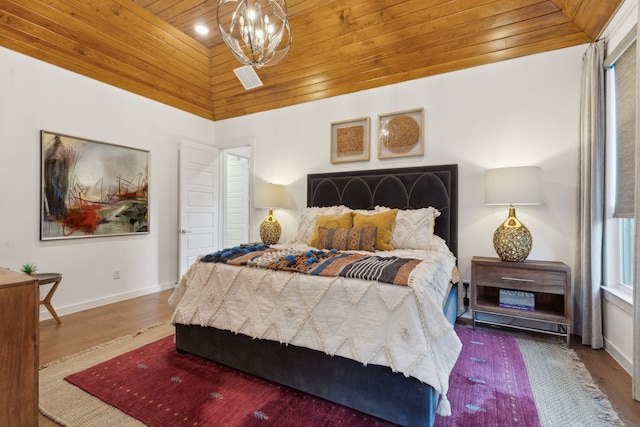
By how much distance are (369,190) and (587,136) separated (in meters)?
2.05

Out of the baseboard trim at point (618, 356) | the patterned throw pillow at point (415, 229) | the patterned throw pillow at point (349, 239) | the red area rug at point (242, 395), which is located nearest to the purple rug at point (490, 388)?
the red area rug at point (242, 395)

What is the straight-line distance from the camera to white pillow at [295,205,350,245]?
346cm

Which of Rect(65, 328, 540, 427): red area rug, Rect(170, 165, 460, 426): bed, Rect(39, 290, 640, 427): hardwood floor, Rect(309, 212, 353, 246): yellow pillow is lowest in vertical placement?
Rect(39, 290, 640, 427): hardwood floor

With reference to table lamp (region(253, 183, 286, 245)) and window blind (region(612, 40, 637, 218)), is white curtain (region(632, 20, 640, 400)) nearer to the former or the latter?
window blind (region(612, 40, 637, 218))

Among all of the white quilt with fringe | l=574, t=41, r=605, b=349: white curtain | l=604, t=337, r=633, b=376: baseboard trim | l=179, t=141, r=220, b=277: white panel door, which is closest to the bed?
the white quilt with fringe

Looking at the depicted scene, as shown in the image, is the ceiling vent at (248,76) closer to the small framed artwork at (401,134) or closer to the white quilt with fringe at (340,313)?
the small framed artwork at (401,134)

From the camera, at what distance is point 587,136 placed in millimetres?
2568

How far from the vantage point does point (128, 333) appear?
9.06 feet

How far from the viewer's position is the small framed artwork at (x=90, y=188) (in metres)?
3.11

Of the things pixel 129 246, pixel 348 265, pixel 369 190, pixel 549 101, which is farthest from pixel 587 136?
pixel 129 246

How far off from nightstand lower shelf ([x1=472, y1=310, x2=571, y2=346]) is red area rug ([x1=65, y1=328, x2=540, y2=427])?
504mm

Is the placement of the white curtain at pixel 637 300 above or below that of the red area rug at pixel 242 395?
above

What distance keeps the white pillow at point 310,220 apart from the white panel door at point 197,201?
184 cm

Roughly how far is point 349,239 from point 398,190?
105 centimetres
